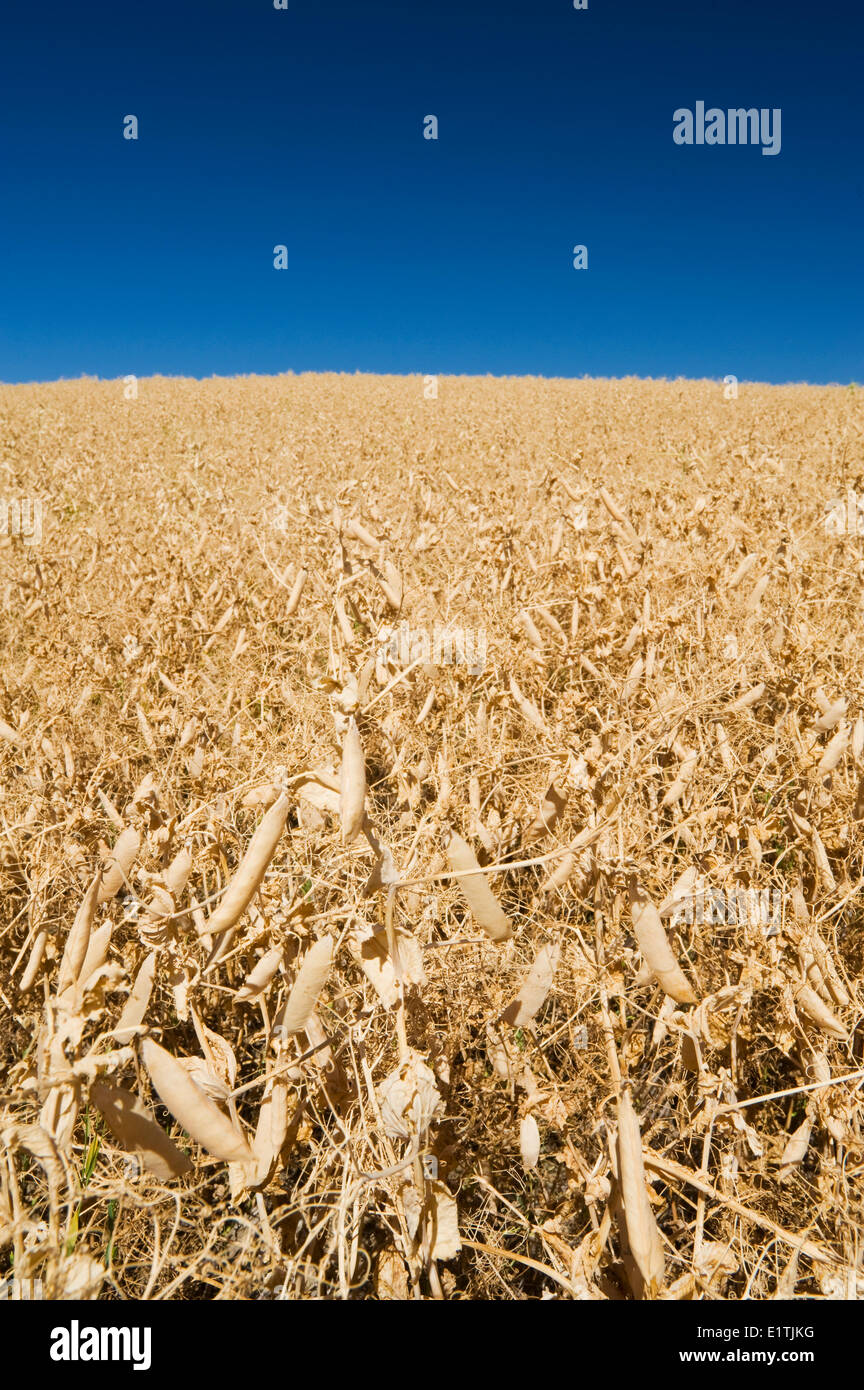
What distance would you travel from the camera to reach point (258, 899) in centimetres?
137

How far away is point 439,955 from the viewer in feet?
5.27

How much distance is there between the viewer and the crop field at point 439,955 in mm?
1094

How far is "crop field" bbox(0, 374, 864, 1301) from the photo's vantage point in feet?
3.59

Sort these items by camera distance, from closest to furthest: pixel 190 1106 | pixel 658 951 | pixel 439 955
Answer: pixel 190 1106 < pixel 658 951 < pixel 439 955

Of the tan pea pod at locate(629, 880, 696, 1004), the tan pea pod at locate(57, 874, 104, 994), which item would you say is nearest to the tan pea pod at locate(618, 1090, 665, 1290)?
the tan pea pod at locate(629, 880, 696, 1004)

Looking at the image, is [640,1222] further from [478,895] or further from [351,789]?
[351,789]

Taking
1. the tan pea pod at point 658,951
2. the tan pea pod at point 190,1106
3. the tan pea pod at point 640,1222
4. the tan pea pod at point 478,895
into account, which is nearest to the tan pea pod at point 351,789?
the tan pea pod at point 478,895

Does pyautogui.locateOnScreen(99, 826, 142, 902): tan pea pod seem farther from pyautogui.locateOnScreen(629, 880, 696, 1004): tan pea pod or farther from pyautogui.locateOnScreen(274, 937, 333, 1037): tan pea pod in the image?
pyautogui.locateOnScreen(629, 880, 696, 1004): tan pea pod

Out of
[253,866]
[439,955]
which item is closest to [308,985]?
[253,866]

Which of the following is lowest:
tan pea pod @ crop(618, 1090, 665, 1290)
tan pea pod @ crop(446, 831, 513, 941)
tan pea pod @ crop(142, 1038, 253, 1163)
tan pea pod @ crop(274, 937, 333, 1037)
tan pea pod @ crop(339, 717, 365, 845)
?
tan pea pod @ crop(618, 1090, 665, 1290)

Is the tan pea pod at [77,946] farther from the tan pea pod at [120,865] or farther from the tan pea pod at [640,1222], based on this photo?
the tan pea pod at [640,1222]
